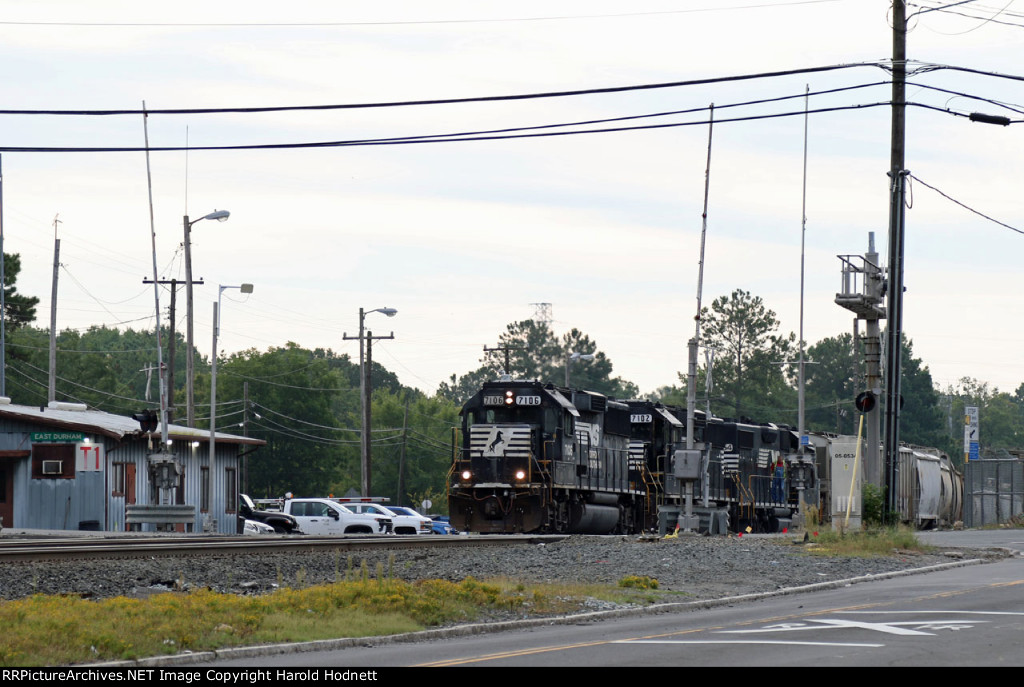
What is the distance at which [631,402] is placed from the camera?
135 feet

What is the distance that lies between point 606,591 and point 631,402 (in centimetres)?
2202

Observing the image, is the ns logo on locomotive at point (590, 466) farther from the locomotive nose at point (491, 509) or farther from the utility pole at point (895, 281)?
the utility pole at point (895, 281)

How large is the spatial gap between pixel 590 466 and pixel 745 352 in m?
102

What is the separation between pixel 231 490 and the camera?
2096 inches

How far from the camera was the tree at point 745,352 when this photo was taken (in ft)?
445

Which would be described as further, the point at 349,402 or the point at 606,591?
the point at 349,402

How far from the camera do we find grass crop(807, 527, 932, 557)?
2753 centimetres

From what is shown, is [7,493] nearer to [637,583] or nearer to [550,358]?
[637,583]

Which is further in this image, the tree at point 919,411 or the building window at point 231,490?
the tree at point 919,411

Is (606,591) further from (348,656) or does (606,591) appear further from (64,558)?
(64,558)

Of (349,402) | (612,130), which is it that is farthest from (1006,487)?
(349,402)

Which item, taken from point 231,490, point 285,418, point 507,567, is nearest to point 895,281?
point 507,567

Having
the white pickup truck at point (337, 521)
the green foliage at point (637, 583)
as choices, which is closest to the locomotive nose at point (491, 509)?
the white pickup truck at point (337, 521)

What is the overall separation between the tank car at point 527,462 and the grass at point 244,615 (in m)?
16.4
